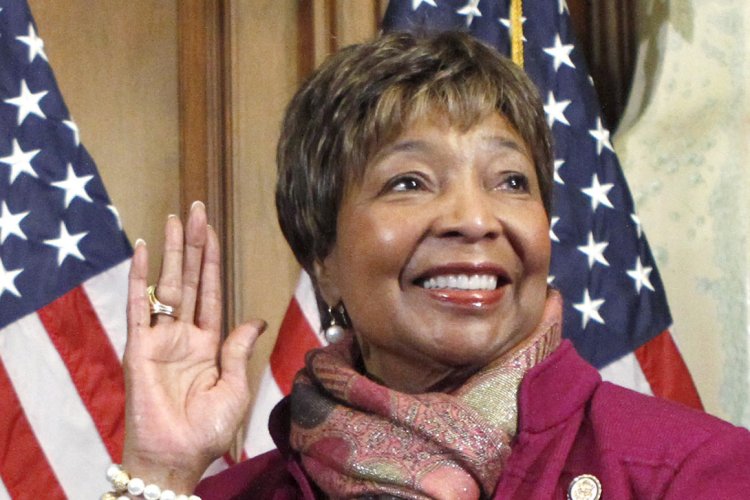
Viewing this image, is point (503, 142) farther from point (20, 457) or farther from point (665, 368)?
point (20, 457)

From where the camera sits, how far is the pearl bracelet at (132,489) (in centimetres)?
136

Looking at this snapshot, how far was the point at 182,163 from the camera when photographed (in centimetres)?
219

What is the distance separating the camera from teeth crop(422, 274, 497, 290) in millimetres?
1271

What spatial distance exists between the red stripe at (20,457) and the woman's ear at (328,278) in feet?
2.29

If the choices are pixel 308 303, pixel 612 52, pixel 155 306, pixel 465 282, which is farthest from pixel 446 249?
pixel 612 52

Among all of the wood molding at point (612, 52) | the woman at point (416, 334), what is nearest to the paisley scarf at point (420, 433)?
the woman at point (416, 334)

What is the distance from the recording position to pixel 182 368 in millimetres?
1462

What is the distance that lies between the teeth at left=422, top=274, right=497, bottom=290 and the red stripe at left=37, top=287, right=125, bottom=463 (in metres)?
0.88

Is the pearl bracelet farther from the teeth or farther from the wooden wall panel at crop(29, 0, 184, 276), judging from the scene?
the wooden wall panel at crop(29, 0, 184, 276)

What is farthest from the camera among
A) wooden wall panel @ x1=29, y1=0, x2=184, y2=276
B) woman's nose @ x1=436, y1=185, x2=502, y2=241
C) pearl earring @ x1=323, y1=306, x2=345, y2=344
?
wooden wall panel @ x1=29, y1=0, x2=184, y2=276

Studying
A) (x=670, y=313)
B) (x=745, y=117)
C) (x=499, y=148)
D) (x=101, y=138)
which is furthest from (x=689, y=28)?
(x=101, y=138)

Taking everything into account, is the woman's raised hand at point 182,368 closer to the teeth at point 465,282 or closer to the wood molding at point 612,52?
the teeth at point 465,282

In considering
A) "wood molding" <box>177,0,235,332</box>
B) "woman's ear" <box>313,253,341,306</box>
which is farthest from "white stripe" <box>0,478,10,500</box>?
"woman's ear" <box>313,253,341,306</box>

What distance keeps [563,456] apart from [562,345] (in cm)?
16
